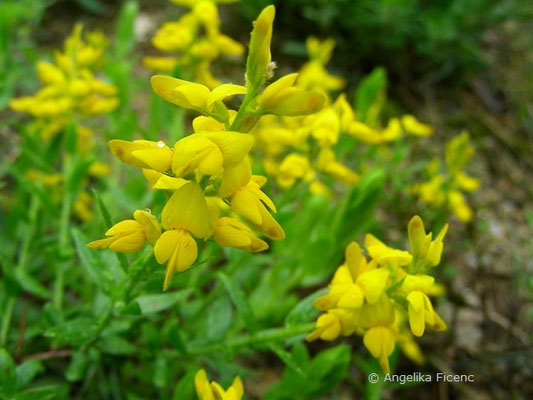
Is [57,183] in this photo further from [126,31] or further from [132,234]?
[132,234]

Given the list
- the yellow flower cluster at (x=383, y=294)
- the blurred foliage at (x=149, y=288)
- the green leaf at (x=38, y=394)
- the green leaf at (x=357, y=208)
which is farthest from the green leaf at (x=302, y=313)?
the green leaf at (x=38, y=394)

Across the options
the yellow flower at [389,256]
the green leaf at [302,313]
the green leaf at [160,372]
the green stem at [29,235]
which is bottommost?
the green leaf at [160,372]

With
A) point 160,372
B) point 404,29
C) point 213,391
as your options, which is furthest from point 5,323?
point 404,29

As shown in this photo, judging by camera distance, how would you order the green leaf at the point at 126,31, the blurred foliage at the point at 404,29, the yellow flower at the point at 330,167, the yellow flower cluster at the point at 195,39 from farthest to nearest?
the blurred foliage at the point at 404,29 < the green leaf at the point at 126,31 < the yellow flower cluster at the point at 195,39 < the yellow flower at the point at 330,167

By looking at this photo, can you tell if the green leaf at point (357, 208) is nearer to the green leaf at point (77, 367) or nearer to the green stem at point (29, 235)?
the green leaf at point (77, 367)

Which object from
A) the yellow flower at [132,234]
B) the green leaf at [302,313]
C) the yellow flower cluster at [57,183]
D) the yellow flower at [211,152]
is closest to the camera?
the yellow flower at [211,152]

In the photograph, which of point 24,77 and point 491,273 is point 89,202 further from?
point 491,273

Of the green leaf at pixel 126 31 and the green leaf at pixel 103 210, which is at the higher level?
the green leaf at pixel 103 210

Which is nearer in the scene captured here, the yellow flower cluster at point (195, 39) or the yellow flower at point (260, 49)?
the yellow flower at point (260, 49)

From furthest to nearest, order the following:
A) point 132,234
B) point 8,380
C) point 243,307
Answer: point 243,307 < point 8,380 < point 132,234
